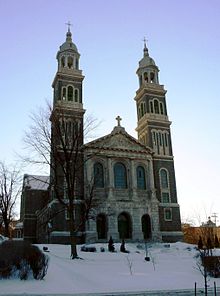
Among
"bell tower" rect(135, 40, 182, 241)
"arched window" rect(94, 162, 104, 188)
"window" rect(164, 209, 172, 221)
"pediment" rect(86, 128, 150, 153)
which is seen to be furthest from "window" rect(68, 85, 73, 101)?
"window" rect(164, 209, 172, 221)

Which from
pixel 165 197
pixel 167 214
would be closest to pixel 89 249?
pixel 167 214

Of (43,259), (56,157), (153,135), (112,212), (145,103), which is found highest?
(145,103)

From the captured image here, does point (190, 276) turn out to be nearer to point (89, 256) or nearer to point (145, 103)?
point (89, 256)

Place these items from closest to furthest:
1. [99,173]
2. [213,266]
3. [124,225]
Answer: [213,266] → [124,225] → [99,173]

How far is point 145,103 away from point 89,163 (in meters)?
14.8

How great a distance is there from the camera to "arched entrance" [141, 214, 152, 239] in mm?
43000

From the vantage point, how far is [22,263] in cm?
1504

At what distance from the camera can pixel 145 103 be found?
171 feet

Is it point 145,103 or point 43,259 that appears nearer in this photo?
point 43,259

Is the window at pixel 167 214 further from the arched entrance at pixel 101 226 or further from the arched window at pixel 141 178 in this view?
the arched entrance at pixel 101 226

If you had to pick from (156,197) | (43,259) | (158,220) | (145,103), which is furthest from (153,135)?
(43,259)

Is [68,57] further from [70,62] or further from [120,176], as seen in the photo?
[120,176]

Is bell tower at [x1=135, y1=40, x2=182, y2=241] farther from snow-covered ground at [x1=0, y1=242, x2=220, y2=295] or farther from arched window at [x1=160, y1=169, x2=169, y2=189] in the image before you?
snow-covered ground at [x1=0, y1=242, x2=220, y2=295]

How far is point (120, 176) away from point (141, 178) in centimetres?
301
